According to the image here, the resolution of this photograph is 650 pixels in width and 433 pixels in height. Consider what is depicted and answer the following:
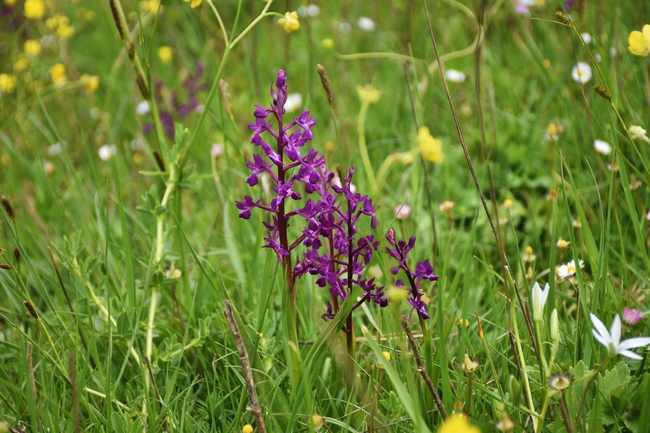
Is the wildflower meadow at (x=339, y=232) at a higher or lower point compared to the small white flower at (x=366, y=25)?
lower

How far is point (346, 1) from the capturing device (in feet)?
12.0

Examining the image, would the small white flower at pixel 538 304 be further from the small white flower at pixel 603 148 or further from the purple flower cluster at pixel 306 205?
the small white flower at pixel 603 148

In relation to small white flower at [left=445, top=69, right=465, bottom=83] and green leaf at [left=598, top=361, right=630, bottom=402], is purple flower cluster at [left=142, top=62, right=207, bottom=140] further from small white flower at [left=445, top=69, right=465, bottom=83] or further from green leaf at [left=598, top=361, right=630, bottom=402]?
green leaf at [left=598, top=361, right=630, bottom=402]

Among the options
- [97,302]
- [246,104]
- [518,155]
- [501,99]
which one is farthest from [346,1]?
[97,302]

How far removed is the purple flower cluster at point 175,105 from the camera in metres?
2.84

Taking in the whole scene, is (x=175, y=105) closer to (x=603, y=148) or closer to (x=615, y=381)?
(x=603, y=148)

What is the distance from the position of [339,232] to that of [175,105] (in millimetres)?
2026

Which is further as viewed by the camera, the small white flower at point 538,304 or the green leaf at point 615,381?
the green leaf at point 615,381

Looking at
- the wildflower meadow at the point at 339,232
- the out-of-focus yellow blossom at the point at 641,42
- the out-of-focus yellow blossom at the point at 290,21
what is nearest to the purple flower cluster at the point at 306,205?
the wildflower meadow at the point at 339,232

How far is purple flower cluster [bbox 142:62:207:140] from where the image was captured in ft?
9.32

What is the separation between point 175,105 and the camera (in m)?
2.90

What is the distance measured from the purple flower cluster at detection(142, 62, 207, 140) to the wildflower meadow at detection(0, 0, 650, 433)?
0.9 inches

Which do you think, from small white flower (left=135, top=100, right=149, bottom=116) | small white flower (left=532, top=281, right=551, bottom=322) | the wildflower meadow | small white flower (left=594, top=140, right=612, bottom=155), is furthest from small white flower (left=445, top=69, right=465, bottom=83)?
small white flower (left=532, top=281, right=551, bottom=322)

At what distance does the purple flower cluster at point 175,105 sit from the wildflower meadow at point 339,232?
0.07 feet
